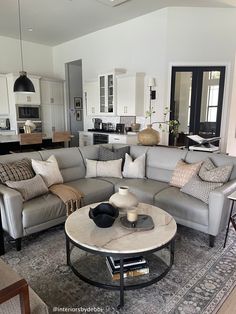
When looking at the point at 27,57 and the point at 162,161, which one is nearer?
the point at 162,161

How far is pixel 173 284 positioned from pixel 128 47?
5077 mm

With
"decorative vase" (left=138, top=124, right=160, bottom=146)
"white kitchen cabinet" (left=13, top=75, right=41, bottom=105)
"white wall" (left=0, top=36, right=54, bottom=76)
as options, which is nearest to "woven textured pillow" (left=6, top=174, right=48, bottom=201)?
"decorative vase" (left=138, top=124, right=160, bottom=146)

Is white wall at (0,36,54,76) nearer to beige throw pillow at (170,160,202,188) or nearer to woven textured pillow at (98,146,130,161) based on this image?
woven textured pillow at (98,146,130,161)

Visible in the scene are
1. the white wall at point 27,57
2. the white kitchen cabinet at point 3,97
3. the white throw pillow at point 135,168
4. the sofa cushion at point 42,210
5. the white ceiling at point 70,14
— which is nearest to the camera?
the sofa cushion at point 42,210

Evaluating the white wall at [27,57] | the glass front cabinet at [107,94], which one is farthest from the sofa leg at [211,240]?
the white wall at [27,57]

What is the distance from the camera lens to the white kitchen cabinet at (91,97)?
6352 mm

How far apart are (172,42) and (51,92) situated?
3.98 meters

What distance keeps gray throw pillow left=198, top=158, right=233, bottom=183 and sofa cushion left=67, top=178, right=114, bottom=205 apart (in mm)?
1183

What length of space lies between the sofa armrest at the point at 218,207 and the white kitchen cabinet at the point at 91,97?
4.57 metres

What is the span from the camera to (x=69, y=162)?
3385 mm

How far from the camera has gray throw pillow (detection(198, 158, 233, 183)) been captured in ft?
8.49

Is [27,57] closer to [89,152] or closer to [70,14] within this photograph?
[70,14]

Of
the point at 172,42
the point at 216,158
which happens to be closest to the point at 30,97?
the point at 172,42

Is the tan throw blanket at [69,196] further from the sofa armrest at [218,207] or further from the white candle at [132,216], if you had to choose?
the sofa armrest at [218,207]
